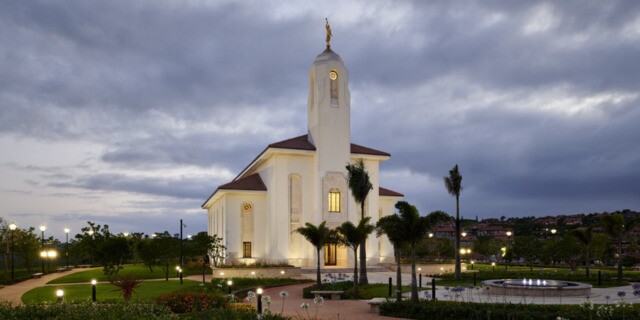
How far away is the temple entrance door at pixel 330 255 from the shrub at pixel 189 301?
2654 cm

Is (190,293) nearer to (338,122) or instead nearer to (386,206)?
(338,122)

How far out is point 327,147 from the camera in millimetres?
44188

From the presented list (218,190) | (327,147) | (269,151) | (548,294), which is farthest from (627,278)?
(218,190)

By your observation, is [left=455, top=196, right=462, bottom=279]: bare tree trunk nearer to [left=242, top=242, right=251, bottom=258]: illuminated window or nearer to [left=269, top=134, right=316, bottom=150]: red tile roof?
[left=269, top=134, right=316, bottom=150]: red tile roof

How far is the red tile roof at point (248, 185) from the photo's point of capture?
44469 millimetres

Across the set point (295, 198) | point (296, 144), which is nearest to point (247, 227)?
point (295, 198)

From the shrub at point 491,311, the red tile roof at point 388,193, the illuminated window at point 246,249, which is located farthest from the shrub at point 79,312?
the red tile roof at point 388,193

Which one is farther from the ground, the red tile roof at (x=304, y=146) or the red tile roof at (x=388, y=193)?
the red tile roof at (x=304, y=146)

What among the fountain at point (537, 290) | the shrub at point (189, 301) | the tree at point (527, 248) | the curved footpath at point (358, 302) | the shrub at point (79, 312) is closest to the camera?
the shrub at point (79, 312)

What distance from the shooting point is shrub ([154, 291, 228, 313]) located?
53.5ft

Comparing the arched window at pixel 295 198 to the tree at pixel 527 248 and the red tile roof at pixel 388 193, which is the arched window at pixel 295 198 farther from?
the tree at pixel 527 248

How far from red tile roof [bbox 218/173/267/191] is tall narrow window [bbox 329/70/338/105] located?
30.2ft

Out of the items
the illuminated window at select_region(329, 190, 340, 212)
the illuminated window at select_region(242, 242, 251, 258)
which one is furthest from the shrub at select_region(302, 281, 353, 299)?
the illuminated window at select_region(242, 242, 251, 258)

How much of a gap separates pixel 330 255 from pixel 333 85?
46.2ft
